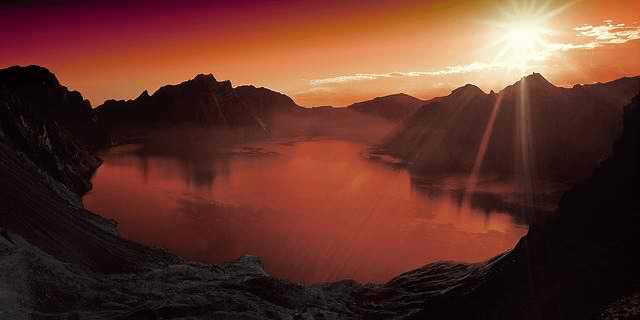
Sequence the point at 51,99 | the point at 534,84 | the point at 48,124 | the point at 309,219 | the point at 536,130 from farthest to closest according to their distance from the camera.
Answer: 1. the point at 51,99
2. the point at 534,84
3. the point at 536,130
4. the point at 48,124
5. the point at 309,219

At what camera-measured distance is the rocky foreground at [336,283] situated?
92.3 ft

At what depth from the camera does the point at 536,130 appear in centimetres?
14088

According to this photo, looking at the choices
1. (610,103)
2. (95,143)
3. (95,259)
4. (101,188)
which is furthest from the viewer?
(95,143)

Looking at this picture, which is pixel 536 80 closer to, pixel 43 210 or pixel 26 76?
pixel 43 210

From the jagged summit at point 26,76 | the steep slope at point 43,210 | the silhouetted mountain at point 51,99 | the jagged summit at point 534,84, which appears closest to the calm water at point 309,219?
the steep slope at point 43,210

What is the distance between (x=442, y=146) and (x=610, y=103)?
58.2 meters

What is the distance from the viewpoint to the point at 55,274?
32.6 m

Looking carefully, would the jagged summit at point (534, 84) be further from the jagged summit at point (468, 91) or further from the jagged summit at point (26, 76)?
the jagged summit at point (26, 76)

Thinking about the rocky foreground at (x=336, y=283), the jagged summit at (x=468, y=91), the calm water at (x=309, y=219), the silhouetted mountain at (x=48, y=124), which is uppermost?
the jagged summit at (x=468, y=91)

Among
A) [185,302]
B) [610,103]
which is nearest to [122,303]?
[185,302]

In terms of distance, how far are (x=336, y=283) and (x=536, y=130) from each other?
376 ft

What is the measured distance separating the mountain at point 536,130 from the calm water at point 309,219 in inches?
857

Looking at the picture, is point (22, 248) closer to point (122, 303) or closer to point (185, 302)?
point (122, 303)

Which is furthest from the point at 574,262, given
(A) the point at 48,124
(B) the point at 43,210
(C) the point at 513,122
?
(C) the point at 513,122
